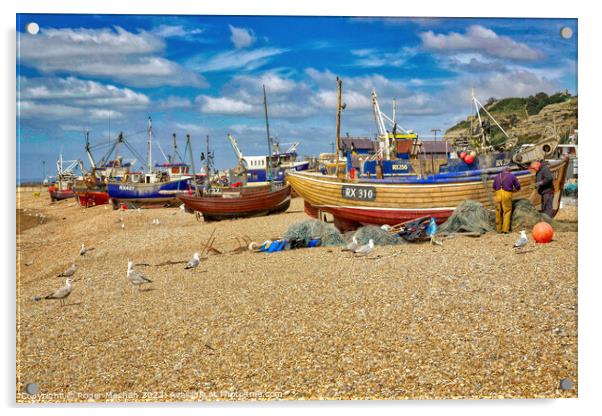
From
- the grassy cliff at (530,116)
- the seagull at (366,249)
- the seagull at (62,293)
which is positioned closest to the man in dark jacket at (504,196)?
the grassy cliff at (530,116)

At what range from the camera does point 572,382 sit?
5.32 m

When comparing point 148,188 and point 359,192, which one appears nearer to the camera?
point 359,192

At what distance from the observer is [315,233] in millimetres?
9312

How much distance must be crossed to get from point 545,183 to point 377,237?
2975 mm

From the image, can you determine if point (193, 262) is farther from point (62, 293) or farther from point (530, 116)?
point (530, 116)

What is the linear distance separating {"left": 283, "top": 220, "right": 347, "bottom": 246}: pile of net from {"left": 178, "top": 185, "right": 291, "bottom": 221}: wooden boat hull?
6.30ft

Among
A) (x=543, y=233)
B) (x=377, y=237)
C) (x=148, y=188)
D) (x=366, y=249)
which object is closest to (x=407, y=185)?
(x=377, y=237)

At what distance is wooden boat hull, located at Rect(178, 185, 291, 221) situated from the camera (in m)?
12.0

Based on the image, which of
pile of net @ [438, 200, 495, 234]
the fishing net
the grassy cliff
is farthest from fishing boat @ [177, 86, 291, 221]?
the fishing net

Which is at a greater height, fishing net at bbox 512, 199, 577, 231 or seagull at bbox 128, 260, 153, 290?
fishing net at bbox 512, 199, 577, 231

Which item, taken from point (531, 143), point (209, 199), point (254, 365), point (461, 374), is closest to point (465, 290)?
point (461, 374)

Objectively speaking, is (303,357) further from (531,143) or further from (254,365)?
(531,143)

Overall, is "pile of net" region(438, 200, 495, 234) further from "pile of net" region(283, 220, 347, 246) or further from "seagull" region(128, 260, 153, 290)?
"seagull" region(128, 260, 153, 290)

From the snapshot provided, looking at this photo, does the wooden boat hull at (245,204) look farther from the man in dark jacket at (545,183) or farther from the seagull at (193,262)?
the man in dark jacket at (545,183)
